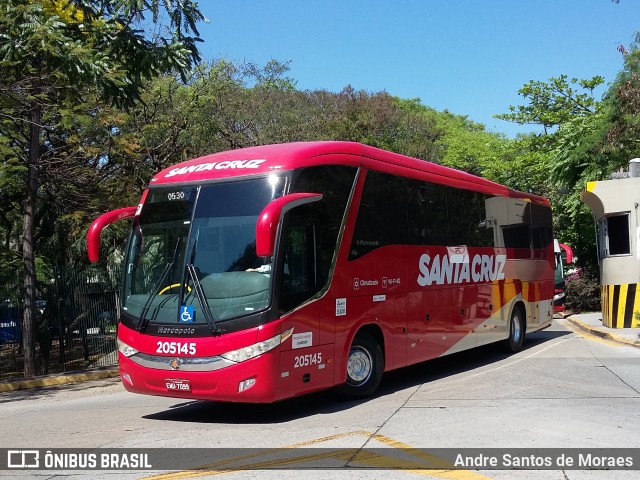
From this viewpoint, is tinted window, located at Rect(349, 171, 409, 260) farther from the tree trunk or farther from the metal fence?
the metal fence

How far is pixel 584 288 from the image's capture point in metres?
27.9

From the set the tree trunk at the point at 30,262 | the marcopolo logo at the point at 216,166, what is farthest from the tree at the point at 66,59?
the marcopolo logo at the point at 216,166

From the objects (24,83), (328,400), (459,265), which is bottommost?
(328,400)

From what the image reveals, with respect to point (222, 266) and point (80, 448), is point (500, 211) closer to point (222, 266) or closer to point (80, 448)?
point (222, 266)

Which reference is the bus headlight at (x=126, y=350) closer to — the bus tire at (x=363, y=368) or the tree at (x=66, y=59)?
the bus tire at (x=363, y=368)

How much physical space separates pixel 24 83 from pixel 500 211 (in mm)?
9883

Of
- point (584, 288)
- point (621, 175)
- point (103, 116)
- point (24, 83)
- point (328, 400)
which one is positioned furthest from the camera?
point (584, 288)

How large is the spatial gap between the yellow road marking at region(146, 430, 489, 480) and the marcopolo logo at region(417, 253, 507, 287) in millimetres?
4777

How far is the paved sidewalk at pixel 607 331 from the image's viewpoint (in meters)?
16.2

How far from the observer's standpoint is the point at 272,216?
25.1ft

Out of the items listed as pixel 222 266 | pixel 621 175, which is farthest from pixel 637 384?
pixel 621 175

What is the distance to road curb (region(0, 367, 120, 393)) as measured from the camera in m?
13.5

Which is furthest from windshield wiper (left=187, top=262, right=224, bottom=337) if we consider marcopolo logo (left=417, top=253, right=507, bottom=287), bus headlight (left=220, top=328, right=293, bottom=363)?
marcopolo logo (left=417, top=253, right=507, bottom=287)

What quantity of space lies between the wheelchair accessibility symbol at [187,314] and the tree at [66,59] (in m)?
5.18
